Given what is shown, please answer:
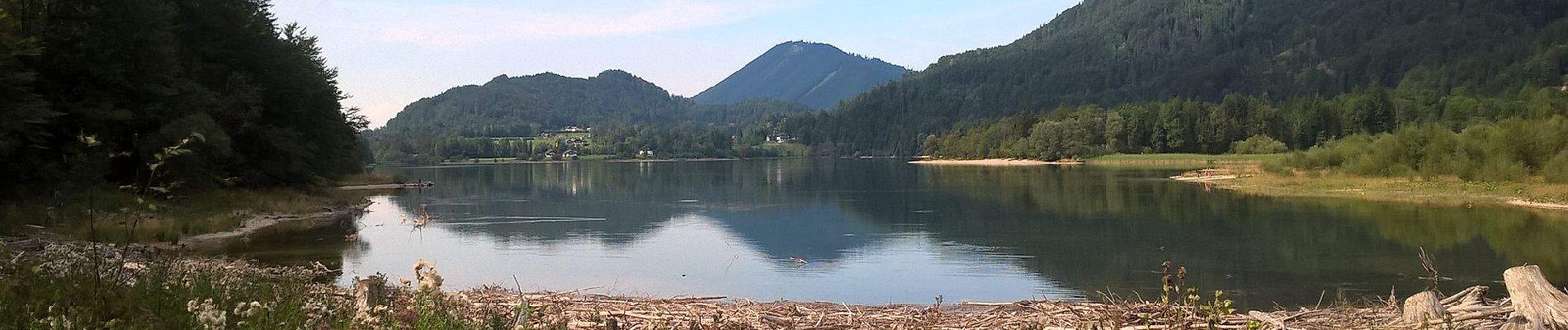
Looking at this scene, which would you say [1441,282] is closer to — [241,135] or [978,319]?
[978,319]

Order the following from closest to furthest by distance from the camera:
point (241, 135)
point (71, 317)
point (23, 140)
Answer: point (71, 317), point (23, 140), point (241, 135)

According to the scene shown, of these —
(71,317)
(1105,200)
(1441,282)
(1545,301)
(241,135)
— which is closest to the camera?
(71,317)

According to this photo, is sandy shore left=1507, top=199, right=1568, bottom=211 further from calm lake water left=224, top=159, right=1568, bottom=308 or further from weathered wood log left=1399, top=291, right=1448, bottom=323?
weathered wood log left=1399, top=291, right=1448, bottom=323

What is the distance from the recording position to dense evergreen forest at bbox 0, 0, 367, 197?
2608 centimetres

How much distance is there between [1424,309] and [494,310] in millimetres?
8187

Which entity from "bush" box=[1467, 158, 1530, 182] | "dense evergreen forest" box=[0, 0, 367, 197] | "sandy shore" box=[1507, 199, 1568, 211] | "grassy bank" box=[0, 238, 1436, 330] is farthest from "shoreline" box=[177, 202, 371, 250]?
"bush" box=[1467, 158, 1530, 182]

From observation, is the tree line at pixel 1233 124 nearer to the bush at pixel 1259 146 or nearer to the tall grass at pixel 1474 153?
the bush at pixel 1259 146

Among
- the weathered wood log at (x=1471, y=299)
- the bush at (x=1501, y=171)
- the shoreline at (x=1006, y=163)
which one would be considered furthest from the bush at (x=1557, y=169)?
the shoreline at (x=1006, y=163)

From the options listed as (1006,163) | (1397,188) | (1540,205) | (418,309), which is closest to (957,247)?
(418,309)

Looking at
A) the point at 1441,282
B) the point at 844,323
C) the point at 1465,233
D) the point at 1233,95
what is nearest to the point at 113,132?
the point at 844,323

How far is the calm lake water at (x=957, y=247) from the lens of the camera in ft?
68.5

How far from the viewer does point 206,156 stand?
117 ft

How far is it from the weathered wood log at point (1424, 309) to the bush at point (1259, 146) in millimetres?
123363

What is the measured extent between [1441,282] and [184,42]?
3986 centimetres
